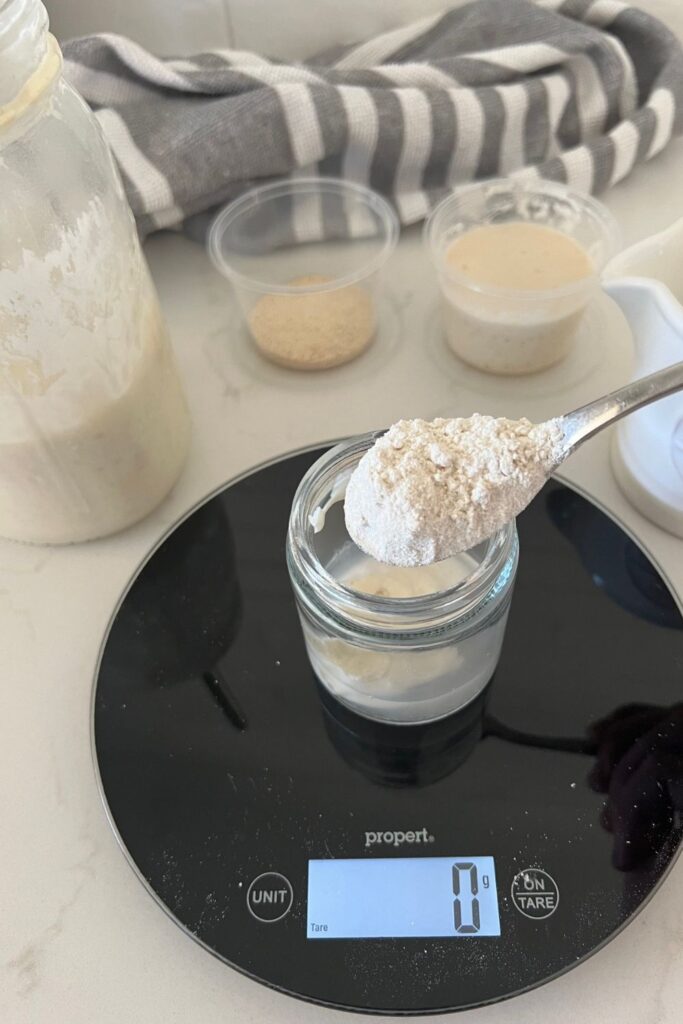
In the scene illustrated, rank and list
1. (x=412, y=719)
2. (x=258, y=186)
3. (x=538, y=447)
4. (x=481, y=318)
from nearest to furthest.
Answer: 1. (x=538, y=447)
2. (x=412, y=719)
3. (x=481, y=318)
4. (x=258, y=186)

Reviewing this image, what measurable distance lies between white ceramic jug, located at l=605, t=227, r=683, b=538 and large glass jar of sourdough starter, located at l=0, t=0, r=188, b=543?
311 mm

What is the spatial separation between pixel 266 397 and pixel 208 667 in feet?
0.88

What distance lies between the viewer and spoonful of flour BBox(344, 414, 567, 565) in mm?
415

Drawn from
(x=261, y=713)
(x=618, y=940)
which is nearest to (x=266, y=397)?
(x=261, y=713)

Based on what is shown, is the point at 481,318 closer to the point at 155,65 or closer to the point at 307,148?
the point at 307,148

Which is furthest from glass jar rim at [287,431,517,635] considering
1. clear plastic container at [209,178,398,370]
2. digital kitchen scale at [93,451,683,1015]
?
clear plastic container at [209,178,398,370]

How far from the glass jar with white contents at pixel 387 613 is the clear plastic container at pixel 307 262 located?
228mm

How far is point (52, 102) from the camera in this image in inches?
18.4

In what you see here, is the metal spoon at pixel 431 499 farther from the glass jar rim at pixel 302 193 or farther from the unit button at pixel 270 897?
the glass jar rim at pixel 302 193

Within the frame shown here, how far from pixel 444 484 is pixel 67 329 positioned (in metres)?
0.25

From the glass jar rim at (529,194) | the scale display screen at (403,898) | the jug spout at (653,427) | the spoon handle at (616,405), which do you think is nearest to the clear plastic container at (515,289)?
the glass jar rim at (529,194)

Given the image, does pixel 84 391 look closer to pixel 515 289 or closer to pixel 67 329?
pixel 67 329

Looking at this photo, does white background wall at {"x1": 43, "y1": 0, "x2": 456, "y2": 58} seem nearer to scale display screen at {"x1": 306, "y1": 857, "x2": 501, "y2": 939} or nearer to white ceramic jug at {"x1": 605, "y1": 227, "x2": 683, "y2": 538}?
white ceramic jug at {"x1": 605, "y1": 227, "x2": 683, "y2": 538}

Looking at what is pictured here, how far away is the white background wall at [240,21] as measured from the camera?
2.75ft
